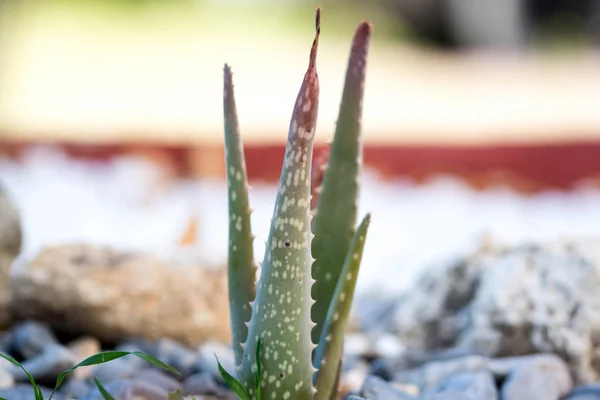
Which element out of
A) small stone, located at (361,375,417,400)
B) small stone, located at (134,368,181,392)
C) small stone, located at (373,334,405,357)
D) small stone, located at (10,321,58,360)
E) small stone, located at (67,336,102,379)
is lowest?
small stone, located at (373,334,405,357)

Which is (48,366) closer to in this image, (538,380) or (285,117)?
(538,380)

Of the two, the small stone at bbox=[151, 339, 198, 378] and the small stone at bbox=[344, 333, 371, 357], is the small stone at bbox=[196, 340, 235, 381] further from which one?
the small stone at bbox=[344, 333, 371, 357]

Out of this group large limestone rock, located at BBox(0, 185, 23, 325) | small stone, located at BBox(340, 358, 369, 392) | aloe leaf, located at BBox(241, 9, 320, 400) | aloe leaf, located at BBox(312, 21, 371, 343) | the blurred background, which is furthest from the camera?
the blurred background

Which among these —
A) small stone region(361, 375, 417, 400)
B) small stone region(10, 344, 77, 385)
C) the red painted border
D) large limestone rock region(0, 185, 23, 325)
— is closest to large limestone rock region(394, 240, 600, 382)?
small stone region(361, 375, 417, 400)

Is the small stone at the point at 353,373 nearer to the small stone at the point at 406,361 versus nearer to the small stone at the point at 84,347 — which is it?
the small stone at the point at 406,361

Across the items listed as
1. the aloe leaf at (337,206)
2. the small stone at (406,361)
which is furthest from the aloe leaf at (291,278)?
the small stone at (406,361)

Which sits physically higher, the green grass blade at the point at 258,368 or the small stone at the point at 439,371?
the green grass blade at the point at 258,368

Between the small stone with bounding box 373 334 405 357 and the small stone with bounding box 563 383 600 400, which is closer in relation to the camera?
the small stone with bounding box 563 383 600 400
